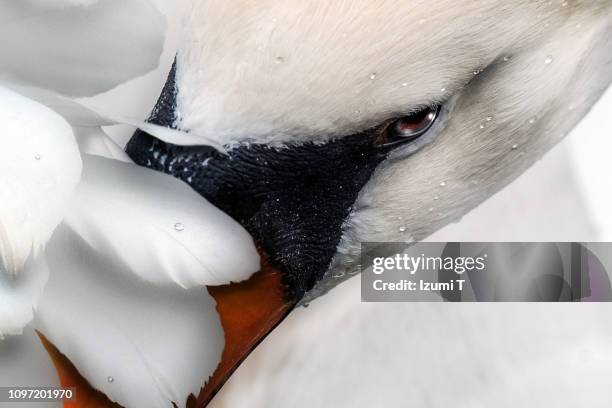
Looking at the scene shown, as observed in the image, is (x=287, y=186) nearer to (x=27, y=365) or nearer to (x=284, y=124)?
(x=284, y=124)

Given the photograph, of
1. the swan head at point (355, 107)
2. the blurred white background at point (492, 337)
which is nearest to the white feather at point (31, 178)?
the swan head at point (355, 107)

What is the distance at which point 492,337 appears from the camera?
139 cm

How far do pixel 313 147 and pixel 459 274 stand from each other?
0.42 metres

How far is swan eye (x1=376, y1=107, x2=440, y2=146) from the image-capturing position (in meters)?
0.88

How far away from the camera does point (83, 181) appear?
30.8 inches

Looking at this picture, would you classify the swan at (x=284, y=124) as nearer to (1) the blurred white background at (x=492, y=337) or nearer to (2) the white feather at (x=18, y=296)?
(2) the white feather at (x=18, y=296)

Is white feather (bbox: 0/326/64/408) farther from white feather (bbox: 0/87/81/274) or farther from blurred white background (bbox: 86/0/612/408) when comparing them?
blurred white background (bbox: 86/0/612/408)

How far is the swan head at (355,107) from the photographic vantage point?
0.78 meters

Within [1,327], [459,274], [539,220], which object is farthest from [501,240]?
[1,327]

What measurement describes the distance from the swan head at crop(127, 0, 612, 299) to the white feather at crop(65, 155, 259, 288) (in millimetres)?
27

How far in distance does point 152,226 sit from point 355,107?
21 cm

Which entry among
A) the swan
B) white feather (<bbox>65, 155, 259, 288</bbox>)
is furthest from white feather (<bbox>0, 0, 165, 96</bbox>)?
Answer: white feather (<bbox>65, 155, 259, 288</bbox>)

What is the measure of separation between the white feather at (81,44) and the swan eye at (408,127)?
237mm

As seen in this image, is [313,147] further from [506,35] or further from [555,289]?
[555,289]
